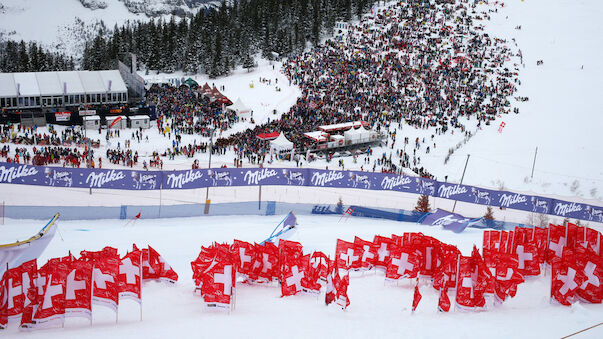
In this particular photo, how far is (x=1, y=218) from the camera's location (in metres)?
19.4

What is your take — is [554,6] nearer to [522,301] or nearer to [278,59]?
[278,59]

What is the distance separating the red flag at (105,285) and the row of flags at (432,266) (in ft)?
6.71

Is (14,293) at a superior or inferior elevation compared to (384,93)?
inferior

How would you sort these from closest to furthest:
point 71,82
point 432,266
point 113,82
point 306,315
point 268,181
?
point 306,315 → point 432,266 → point 268,181 → point 71,82 → point 113,82

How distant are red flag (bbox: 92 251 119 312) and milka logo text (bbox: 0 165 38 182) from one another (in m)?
12.3

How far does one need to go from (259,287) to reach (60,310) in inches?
218

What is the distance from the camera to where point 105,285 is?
10953 millimetres

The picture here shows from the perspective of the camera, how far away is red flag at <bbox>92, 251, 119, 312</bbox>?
10906 mm

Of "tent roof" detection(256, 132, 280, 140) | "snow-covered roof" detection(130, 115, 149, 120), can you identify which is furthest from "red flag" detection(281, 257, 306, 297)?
"snow-covered roof" detection(130, 115, 149, 120)

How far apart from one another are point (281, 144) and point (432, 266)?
2032 cm

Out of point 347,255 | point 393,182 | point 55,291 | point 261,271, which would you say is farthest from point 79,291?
point 393,182

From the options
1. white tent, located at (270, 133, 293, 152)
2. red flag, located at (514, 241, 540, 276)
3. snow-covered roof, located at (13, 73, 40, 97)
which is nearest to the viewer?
red flag, located at (514, 241, 540, 276)

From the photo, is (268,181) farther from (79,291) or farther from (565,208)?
(565,208)

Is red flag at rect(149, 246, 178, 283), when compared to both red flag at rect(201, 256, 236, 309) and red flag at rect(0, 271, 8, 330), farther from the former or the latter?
red flag at rect(0, 271, 8, 330)
